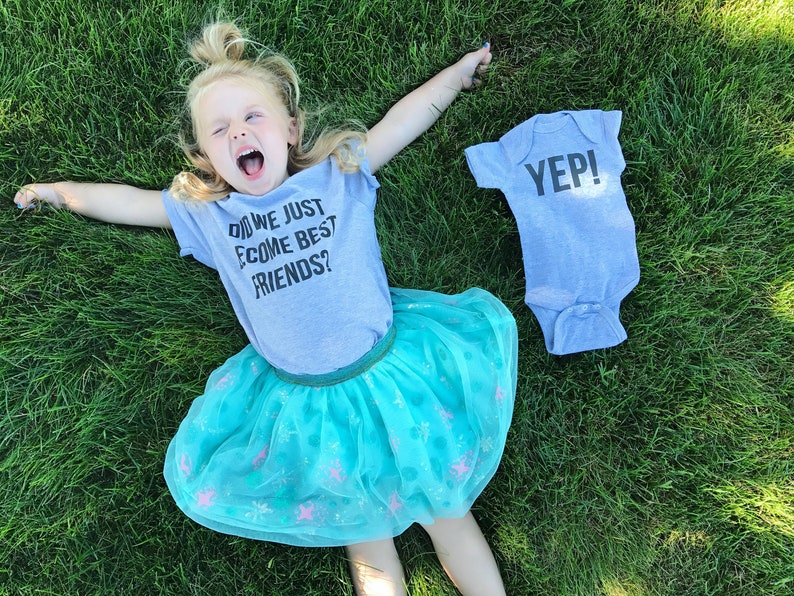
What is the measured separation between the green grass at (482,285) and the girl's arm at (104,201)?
0.05 metres

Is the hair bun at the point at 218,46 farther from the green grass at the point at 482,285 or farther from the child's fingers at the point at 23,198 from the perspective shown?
the child's fingers at the point at 23,198

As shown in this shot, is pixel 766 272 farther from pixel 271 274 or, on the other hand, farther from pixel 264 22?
pixel 264 22

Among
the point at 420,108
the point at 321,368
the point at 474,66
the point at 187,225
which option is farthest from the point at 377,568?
the point at 474,66

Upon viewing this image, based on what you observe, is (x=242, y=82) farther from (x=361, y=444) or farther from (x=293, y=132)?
(x=361, y=444)

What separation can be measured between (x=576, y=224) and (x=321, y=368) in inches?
39.0

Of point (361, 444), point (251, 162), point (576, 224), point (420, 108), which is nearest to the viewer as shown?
point (361, 444)

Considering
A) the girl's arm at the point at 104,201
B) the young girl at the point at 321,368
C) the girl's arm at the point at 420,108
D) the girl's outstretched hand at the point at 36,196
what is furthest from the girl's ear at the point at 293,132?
the girl's outstretched hand at the point at 36,196

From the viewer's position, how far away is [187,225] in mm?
1923

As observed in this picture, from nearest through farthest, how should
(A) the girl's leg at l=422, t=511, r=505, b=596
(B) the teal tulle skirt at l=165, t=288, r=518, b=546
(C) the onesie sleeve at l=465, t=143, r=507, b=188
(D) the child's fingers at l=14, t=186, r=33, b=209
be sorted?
1. (B) the teal tulle skirt at l=165, t=288, r=518, b=546
2. (A) the girl's leg at l=422, t=511, r=505, b=596
3. (C) the onesie sleeve at l=465, t=143, r=507, b=188
4. (D) the child's fingers at l=14, t=186, r=33, b=209

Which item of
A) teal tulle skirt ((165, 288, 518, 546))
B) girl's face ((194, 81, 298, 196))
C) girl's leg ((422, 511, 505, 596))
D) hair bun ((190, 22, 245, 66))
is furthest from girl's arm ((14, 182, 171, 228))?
girl's leg ((422, 511, 505, 596))

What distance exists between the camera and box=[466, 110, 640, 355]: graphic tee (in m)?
1.91

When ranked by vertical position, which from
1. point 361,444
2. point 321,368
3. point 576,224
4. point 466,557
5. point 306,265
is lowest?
point 466,557

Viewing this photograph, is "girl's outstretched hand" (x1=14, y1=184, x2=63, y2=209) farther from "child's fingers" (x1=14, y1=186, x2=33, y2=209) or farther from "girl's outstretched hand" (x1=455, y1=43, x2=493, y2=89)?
"girl's outstretched hand" (x1=455, y1=43, x2=493, y2=89)

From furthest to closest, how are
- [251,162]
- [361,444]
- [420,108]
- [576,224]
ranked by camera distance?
[420,108], [576,224], [251,162], [361,444]
